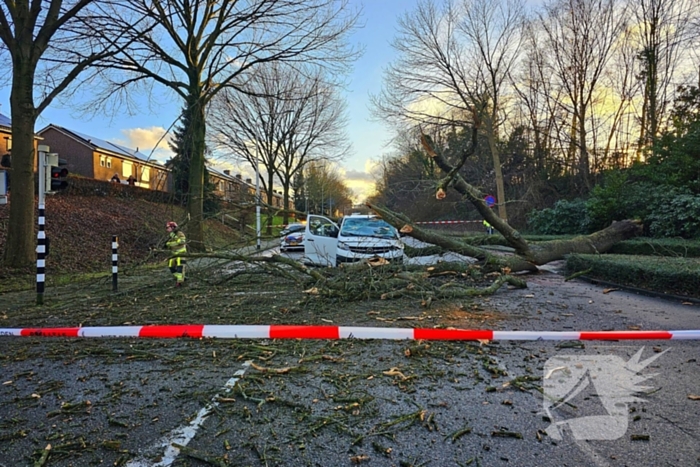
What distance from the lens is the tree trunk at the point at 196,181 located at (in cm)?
898

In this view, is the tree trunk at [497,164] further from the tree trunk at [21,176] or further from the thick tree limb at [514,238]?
the tree trunk at [21,176]

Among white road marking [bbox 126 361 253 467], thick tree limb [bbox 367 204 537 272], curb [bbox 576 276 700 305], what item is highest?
thick tree limb [bbox 367 204 537 272]

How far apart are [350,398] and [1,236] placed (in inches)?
572

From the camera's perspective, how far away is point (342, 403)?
306 cm

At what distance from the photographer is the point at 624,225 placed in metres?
14.0

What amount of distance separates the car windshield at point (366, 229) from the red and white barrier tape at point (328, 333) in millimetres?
5359

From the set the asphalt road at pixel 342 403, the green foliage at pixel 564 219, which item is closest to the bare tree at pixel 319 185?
the green foliage at pixel 564 219

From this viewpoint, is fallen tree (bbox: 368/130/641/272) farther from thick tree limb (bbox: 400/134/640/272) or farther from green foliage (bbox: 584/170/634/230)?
green foliage (bbox: 584/170/634/230)

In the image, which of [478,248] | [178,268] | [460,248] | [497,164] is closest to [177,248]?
[178,268]

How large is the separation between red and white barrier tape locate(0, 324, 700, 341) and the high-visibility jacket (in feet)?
→ 10.3

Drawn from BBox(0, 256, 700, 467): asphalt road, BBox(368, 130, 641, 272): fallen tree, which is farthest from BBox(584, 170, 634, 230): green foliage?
BBox(0, 256, 700, 467): asphalt road

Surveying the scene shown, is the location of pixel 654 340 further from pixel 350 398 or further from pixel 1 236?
pixel 1 236

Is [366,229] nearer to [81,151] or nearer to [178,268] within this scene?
[178,268]

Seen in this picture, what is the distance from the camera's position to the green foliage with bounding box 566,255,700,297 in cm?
701
